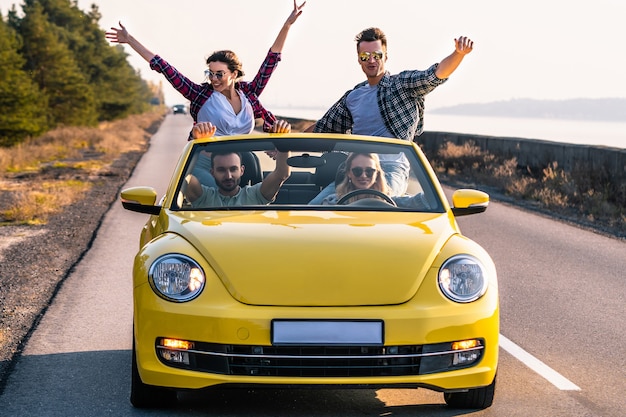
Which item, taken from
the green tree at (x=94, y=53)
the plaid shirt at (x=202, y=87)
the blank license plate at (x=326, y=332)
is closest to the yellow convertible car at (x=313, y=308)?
the blank license plate at (x=326, y=332)

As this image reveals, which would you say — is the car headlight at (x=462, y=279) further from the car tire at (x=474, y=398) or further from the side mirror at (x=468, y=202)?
the side mirror at (x=468, y=202)

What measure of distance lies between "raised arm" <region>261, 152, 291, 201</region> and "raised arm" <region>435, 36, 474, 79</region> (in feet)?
5.40

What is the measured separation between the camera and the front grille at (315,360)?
448 cm

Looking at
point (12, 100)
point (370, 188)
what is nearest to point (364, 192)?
point (370, 188)

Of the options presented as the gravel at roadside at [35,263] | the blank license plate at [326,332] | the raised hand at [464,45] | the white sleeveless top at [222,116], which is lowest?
the gravel at roadside at [35,263]

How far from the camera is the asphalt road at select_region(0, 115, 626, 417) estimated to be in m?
5.07

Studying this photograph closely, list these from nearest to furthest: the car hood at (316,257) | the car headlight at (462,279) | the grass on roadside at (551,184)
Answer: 1. the car hood at (316,257)
2. the car headlight at (462,279)
3. the grass on roadside at (551,184)

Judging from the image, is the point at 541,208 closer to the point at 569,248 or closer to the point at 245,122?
the point at 569,248

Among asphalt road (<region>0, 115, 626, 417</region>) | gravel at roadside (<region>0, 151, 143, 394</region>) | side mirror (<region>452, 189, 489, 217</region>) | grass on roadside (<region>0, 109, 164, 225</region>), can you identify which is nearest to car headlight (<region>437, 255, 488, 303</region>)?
asphalt road (<region>0, 115, 626, 417</region>)

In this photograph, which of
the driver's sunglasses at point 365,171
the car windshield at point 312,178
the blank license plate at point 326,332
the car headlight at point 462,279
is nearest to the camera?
the blank license plate at point 326,332

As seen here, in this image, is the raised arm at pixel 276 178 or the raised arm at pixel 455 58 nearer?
the raised arm at pixel 276 178

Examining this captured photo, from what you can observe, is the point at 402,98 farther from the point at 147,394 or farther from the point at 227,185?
the point at 147,394

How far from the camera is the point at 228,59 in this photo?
7.78 meters

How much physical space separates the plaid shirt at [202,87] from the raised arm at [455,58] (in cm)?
146
